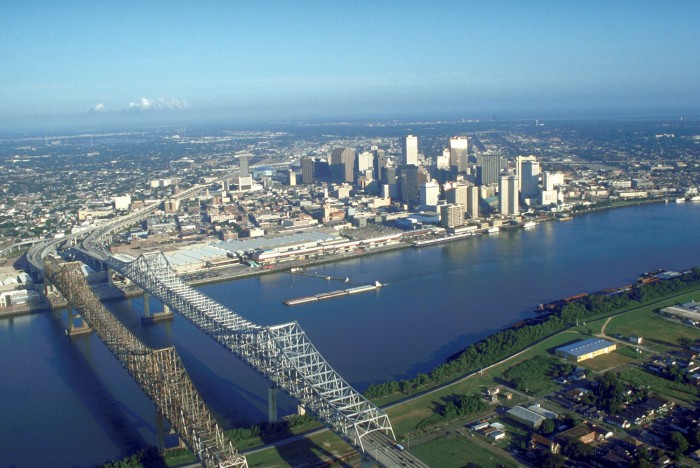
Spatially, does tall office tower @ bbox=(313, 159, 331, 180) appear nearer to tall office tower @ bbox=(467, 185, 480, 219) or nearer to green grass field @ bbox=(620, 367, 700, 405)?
tall office tower @ bbox=(467, 185, 480, 219)

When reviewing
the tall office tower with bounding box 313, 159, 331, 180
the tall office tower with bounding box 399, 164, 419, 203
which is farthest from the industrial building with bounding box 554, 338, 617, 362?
the tall office tower with bounding box 313, 159, 331, 180

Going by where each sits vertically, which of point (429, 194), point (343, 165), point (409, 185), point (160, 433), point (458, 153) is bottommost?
point (160, 433)

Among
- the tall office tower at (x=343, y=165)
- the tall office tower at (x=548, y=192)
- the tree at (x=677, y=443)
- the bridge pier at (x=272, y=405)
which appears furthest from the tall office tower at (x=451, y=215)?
the tree at (x=677, y=443)

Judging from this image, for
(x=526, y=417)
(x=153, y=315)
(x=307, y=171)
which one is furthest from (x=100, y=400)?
(x=307, y=171)

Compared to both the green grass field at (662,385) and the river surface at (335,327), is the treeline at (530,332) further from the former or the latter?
the green grass field at (662,385)

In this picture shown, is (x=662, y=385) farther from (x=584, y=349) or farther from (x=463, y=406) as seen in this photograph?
(x=463, y=406)
